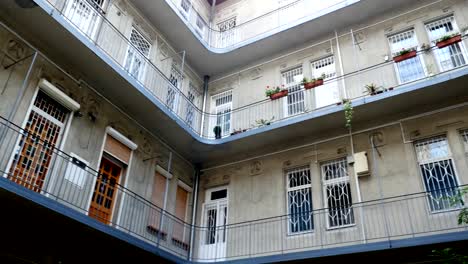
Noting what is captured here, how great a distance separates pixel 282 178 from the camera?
1122 centimetres

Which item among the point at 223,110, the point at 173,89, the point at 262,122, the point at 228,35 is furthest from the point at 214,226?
the point at 228,35

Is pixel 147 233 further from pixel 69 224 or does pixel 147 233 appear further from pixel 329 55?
pixel 329 55

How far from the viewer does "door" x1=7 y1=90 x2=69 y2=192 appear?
7915mm

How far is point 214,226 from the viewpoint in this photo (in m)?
11.7

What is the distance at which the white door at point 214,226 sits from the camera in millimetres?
11125

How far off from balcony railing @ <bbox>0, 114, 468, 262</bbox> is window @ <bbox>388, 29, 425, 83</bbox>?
3.18 meters

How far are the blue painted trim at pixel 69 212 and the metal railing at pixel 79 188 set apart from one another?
269mm

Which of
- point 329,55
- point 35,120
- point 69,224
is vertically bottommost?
point 69,224

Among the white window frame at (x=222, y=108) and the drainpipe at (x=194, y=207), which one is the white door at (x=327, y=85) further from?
the drainpipe at (x=194, y=207)

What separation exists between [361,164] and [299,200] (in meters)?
1.92

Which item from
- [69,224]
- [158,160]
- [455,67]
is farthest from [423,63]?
[69,224]

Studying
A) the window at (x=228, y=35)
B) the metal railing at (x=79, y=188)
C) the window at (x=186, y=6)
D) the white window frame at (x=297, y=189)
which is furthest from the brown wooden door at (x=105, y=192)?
the window at (x=186, y=6)

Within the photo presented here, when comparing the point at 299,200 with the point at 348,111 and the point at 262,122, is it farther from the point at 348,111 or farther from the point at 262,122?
the point at 348,111

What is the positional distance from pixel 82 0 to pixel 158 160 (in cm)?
461
